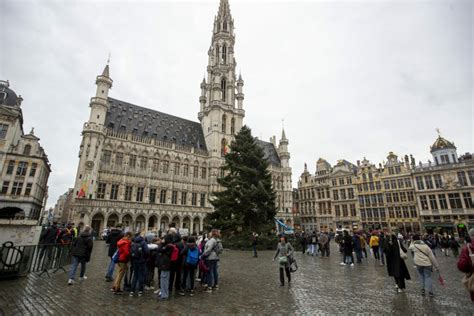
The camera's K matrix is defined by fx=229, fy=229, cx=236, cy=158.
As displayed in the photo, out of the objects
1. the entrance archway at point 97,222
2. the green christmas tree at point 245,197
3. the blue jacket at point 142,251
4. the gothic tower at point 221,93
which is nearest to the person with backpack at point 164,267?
the blue jacket at point 142,251

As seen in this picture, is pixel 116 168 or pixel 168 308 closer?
pixel 168 308

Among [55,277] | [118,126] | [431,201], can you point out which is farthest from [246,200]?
[431,201]


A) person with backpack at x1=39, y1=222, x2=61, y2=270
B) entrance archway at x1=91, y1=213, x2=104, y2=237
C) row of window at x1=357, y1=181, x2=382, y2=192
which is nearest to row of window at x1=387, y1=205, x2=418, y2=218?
row of window at x1=357, y1=181, x2=382, y2=192

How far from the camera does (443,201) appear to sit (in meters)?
36.5

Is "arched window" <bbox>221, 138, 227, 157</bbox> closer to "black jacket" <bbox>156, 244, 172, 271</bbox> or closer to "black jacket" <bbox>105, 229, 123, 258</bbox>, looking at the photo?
"black jacket" <bbox>105, 229, 123, 258</bbox>

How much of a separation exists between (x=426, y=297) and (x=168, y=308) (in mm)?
7037

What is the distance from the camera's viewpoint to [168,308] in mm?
5516

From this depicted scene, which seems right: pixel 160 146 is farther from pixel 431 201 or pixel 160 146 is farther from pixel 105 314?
pixel 431 201

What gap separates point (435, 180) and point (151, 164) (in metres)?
47.3

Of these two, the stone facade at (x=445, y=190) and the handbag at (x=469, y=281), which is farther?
Answer: the stone facade at (x=445, y=190)

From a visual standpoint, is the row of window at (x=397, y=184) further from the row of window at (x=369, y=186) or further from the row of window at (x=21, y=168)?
the row of window at (x=21, y=168)

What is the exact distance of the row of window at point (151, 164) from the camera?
35959 mm

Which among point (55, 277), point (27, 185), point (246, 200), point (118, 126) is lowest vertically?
point (55, 277)

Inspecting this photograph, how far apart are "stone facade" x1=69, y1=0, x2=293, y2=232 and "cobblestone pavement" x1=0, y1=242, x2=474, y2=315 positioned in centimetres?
2823
